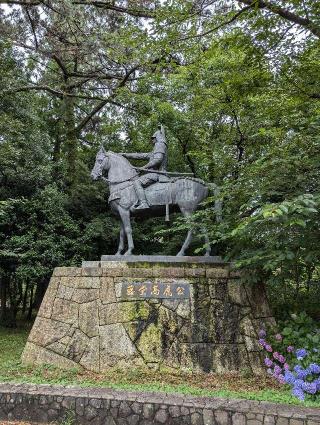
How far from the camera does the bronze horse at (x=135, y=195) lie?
721 centimetres

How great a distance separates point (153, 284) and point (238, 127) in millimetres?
5679

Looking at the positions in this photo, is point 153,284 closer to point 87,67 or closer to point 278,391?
point 278,391

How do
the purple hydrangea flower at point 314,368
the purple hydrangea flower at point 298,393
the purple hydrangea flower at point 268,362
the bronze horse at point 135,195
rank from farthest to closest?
the bronze horse at point 135,195
the purple hydrangea flower at point 268,362
the purple hydrangea flower at point 314,368
the purple hydrangea flower at point 298,393

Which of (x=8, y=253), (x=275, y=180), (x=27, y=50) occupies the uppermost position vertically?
(x=27, y=50)

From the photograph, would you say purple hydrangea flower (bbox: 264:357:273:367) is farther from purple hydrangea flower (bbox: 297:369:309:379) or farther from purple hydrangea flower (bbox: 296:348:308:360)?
purple hydrangea flower (bbox: 297:369:309:379)

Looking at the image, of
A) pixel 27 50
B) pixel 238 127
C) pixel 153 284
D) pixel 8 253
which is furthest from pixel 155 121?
pixel 153 284

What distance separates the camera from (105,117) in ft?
46.0

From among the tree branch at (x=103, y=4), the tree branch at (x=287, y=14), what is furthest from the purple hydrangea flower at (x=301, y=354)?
the tree branch at (x=103, y=4)

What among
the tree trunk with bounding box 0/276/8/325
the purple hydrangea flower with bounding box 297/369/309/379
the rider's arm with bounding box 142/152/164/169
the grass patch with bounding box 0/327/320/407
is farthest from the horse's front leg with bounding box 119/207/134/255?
the tree trunk with bounding box 0/276/8/325

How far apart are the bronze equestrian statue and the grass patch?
2.11m

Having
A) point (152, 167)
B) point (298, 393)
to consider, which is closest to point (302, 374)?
point (298, 393)

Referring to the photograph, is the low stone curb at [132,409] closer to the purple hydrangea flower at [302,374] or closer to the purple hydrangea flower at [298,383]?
the purple hydrangea flower at [298,383]

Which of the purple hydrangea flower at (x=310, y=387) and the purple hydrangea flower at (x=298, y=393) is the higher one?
the purple hydrangea flower at (x=310, y=387)

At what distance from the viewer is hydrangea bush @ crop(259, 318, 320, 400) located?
15.9ft
